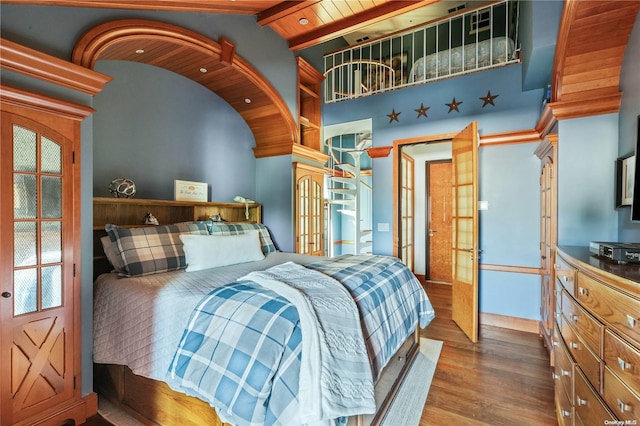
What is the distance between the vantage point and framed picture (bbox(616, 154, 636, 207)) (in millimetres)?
1822

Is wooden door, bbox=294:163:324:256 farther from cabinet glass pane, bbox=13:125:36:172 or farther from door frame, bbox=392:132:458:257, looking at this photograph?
cabinet glass pane, bbox=13:125:36:172

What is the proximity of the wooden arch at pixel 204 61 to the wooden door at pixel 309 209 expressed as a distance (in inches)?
19.6

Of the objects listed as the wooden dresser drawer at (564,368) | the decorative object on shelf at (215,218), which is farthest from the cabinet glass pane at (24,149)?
the wooden dresser drawer at (564,368)

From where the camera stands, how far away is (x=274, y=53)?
11.9ft

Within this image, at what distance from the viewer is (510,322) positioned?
3.39 m

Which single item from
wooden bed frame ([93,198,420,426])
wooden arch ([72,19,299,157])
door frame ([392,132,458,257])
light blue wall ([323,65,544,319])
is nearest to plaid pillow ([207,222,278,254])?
wooden bed frame ([93,198,420,426])

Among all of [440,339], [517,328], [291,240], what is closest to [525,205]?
[517,328]

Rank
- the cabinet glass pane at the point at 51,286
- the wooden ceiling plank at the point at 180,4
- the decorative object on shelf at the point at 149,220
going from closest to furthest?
the cabinet glass pane at the point at 51,286 < the wooden ceiling plank at the point at 180,4 < the decorative object on shelf at the point at 149,220

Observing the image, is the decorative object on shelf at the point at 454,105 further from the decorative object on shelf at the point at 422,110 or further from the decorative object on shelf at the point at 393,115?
the decorative object on shelf at the point at 393,115

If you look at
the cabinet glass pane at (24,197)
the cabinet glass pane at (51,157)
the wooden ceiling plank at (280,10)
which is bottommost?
the cabinet glass pane at (24,197)

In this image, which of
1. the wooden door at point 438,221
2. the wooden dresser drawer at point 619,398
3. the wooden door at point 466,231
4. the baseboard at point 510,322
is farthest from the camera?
the wooden door at point 438,221

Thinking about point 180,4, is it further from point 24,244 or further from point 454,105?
point 454,105

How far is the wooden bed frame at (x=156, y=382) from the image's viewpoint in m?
1.64

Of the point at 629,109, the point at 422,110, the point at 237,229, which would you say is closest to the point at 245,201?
the point at 237,229
